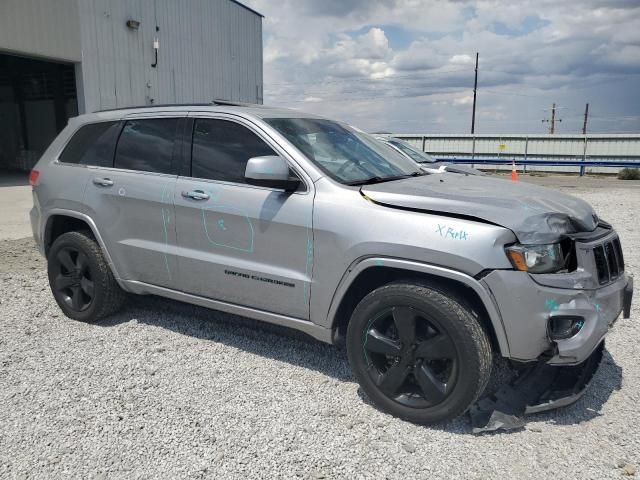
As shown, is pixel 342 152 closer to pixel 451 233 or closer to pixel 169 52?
pixel 451 233

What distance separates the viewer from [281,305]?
11.1ft

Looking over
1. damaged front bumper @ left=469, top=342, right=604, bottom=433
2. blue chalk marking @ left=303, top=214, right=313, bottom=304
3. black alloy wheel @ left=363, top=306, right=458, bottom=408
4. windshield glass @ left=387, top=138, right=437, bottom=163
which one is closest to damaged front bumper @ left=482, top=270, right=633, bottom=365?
damaged front bumper @ left=469, top=342, right=604, bottom=433

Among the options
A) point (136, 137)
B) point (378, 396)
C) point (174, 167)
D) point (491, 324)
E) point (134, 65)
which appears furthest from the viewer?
point (134, 65)

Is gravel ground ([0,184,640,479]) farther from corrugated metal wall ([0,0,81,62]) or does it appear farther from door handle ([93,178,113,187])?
corrugated metal wall ([0,0,81,62])

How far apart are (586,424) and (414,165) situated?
2.27 m

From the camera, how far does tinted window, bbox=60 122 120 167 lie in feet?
14.0

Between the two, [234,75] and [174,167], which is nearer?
[174,167]

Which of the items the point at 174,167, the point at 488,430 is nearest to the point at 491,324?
the point at 488,430

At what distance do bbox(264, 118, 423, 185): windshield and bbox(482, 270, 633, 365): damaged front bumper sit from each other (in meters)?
1.20

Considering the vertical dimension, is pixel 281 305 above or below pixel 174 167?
below

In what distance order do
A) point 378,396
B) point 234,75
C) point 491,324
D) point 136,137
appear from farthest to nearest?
point 234,75 < point 136,137 < point 378,396 < point 491,324

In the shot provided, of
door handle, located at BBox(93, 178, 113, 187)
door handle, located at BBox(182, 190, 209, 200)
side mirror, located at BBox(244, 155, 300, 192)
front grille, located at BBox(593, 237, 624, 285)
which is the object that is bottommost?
front grille, located at BBox(593, 237, 624, 285)

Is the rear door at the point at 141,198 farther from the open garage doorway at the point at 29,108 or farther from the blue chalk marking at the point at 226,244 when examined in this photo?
the open garage doorway at the point at 29,108

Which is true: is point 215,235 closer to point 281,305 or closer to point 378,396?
point 281,305
